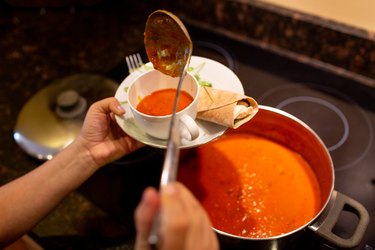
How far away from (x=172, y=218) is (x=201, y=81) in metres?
0.45

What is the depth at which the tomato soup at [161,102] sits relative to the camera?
2.31 ft

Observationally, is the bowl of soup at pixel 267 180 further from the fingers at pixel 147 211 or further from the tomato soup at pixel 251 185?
the fingers at pixel 147 211

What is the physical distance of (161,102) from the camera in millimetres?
729

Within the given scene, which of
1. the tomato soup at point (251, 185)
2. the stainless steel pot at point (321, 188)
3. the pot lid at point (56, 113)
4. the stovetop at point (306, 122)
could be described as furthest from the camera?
the pot lid at point (56, 113)

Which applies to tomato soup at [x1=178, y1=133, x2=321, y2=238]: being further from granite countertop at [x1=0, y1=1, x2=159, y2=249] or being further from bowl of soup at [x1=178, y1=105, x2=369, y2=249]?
granite countertop at [x1=0, y1=1, x2=159, y2=249]

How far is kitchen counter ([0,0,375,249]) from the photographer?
87cm

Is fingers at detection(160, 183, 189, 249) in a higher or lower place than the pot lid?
Result: higher

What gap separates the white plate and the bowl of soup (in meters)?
0.10

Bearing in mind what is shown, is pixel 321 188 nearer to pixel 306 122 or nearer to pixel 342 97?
pixel 306 122

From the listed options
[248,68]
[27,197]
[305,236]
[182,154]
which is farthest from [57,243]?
[248,68]

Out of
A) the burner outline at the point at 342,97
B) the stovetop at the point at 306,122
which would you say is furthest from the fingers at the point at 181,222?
the burner outline at the point at 342,97

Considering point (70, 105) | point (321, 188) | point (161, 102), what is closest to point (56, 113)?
point (70, 105)

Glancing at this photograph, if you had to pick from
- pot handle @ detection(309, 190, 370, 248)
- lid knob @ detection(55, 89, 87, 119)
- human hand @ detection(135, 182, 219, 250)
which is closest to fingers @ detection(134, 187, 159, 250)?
human hand @ detection(135, 182, 219, 250)

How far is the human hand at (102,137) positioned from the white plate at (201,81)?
62 mm
